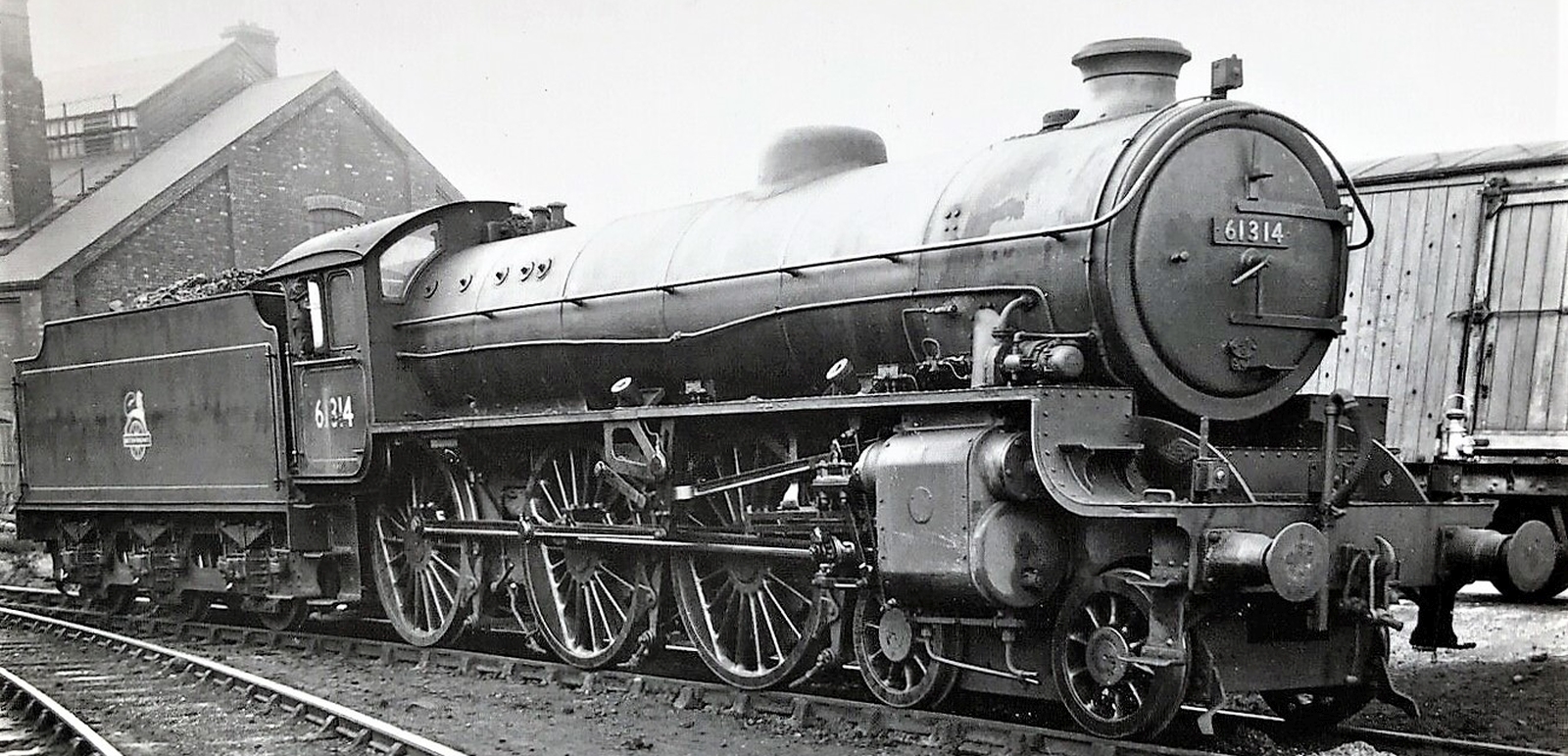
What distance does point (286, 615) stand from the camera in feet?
36.9

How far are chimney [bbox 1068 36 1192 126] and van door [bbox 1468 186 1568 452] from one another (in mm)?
5123

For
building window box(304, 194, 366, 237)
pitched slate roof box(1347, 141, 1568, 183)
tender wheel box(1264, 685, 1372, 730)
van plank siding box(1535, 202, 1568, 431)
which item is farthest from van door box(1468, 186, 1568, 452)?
building window box(304, 194, 366, 237)

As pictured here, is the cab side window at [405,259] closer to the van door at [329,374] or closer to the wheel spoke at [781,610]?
the van door at [329,374]

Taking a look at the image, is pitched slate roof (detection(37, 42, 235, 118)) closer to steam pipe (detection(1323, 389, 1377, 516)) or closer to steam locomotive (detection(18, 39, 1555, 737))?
steam locomotive (detection(18, 39, 1555, 737))

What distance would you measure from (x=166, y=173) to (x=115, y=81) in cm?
551

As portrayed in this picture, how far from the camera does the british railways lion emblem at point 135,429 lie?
12.1 m

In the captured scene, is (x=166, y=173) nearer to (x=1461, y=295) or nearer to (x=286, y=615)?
(x=286, y=615)

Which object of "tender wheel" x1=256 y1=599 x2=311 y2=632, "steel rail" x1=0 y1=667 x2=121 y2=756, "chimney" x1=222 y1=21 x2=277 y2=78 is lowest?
"tender wheel" x1=256 y1=599 x2=311 y2=632

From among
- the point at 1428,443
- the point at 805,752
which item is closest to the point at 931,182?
the point at 805,752

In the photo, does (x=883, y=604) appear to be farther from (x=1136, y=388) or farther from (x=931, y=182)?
(x=931, y=182)

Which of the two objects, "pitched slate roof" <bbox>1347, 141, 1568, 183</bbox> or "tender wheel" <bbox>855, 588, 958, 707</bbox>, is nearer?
"tender wheel" <bbox>855, 588, 958, 707</bbox>

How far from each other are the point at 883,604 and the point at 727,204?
2.71 m

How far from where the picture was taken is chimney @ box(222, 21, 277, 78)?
30.4 metres

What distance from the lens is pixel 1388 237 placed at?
36.8 ft
